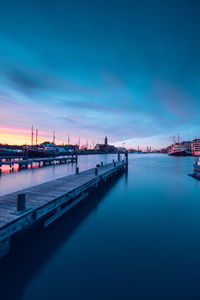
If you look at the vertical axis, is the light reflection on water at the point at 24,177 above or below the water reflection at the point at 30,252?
below

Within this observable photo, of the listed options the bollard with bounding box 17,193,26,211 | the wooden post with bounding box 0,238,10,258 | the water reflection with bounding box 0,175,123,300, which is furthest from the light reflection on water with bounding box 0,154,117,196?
the wooden post with bounding box 0,238,10,258

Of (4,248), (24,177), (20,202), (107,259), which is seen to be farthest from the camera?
(24,177)

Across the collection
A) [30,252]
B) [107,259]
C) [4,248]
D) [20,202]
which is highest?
[20,202]

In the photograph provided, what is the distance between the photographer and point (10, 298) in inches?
169

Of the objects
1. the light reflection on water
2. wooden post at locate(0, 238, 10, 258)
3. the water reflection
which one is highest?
wooden post at locate(0, 238, 10, 258)

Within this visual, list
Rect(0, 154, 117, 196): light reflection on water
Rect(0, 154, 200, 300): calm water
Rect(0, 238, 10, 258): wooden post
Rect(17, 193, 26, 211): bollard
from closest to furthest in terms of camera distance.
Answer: Rect(0, 154, 200, 300): calm water, Rect(0, 238, 10, 258): wooden post, Rect(17, 193, 26, 211): bollard, Rect(0, 154, 117, 196): light reflection on water

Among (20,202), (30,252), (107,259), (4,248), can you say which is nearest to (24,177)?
(30,252)

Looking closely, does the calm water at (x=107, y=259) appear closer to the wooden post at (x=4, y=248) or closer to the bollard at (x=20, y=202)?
the wooden post at (x=4, y=248)

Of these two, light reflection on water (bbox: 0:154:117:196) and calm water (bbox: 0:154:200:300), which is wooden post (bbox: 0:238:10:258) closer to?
calm water (bbox: 0:154:200:300)

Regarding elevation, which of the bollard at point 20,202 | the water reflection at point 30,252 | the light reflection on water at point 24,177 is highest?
the bollard at point 20,202

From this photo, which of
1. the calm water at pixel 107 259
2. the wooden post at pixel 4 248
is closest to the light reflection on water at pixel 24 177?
the calm water at pixel 107 259

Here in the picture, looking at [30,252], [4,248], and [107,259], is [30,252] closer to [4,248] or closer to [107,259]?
[4,248]

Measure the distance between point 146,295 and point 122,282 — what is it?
32.2 inches

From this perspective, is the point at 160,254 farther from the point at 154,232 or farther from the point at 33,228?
the point at 33,228
